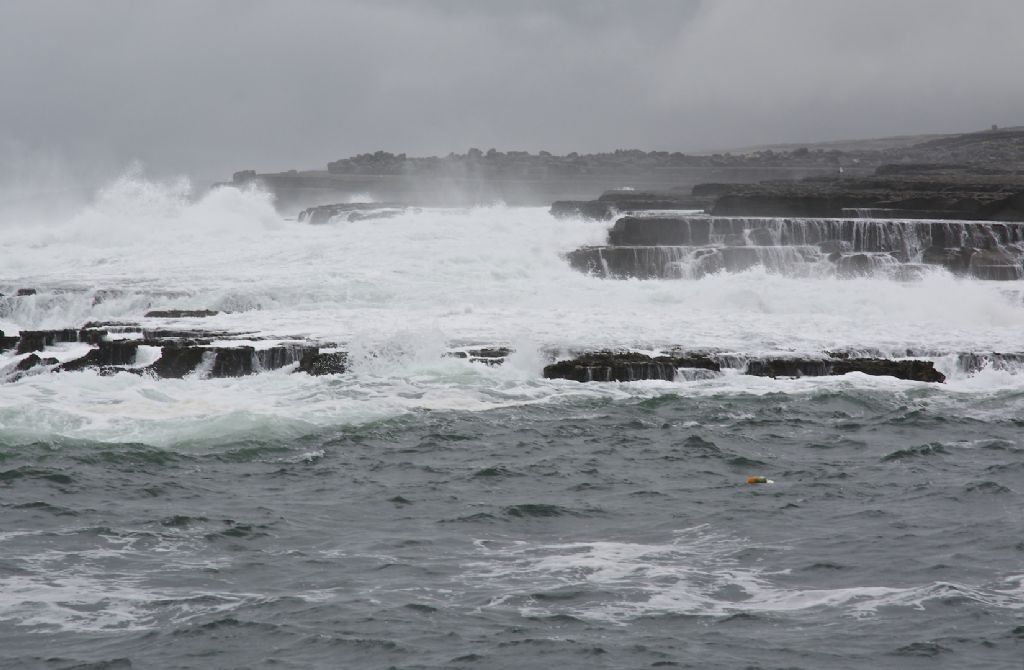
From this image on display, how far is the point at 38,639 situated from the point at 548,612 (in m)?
3.16

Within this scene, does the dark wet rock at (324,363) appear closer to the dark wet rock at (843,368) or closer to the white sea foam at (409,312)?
the white sea foam at (409,312)

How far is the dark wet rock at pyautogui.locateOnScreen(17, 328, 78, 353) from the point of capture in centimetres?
1936

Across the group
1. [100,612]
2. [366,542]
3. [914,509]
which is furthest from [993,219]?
[100,612]

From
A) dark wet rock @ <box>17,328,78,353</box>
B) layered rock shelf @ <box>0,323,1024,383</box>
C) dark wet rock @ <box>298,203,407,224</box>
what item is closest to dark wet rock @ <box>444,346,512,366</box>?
layered rock shelf @ <box>0,323,1024,383</box>

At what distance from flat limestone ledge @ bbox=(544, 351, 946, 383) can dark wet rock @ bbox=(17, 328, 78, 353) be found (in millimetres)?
7189

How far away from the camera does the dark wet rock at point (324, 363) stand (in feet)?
58.4

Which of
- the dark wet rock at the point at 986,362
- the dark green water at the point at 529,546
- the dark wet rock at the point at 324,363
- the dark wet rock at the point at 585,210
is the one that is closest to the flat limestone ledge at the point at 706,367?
the dark wet rock at the point at 986,362

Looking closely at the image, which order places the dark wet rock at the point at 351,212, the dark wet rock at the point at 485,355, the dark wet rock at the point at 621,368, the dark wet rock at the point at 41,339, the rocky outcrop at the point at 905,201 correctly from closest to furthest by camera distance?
the dark wet rock at the point at 621,368 < the dark wet rock at the point at 485,355 < the dark wet rock at the point at 41,339 < the rocky outcrop at the point at 905,201 < the dark wet rock at the point at 351,212

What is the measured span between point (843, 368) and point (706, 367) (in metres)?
1.87

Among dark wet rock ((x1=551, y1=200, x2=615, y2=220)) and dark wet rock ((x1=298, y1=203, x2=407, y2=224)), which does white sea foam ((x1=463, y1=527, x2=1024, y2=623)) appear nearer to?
dark wet rock ((x1=551, y1=200, x2=615, y2=220))

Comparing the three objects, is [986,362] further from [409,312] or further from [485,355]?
[409,312]

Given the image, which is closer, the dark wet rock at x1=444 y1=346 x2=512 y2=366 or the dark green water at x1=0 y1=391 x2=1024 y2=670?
the dark green water at x1=0 y1=391 x2=1024 y2=670

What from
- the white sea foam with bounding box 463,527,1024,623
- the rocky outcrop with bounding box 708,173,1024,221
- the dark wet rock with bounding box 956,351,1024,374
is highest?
the rocky outcrop with bounding box 708,173,1024,221

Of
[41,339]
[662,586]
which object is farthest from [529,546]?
[41,339]
